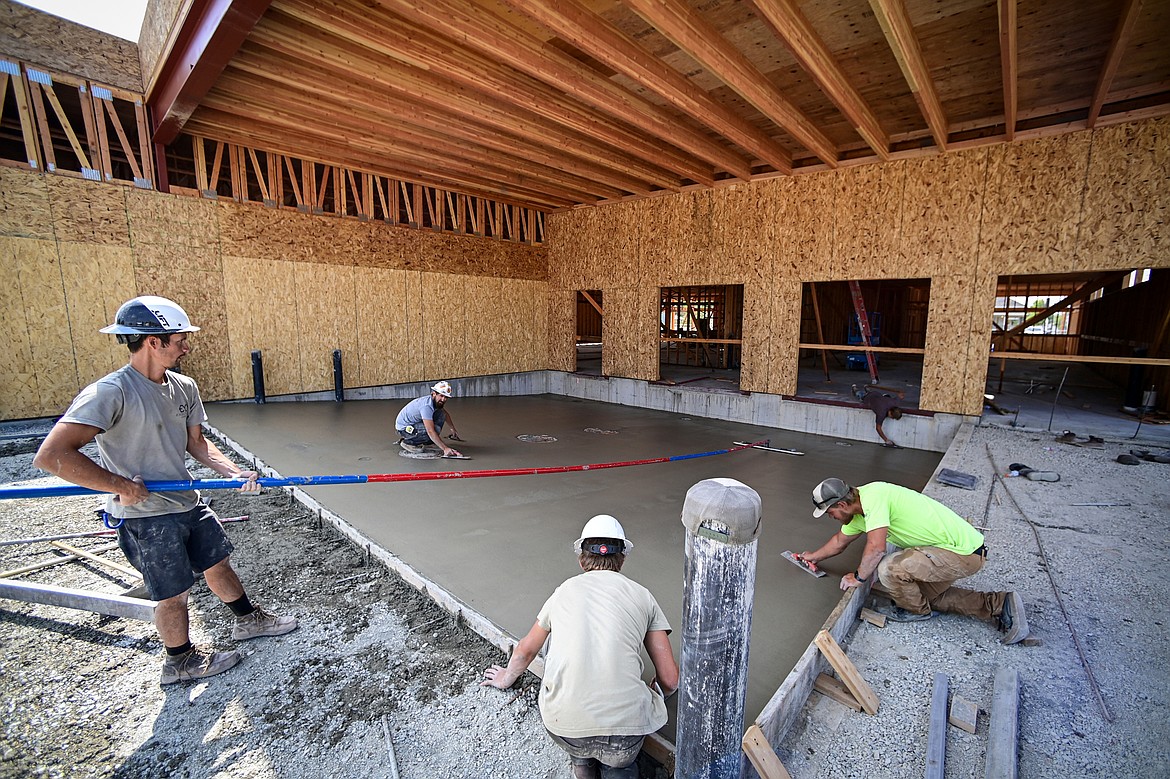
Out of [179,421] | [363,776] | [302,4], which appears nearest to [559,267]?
[302,4]

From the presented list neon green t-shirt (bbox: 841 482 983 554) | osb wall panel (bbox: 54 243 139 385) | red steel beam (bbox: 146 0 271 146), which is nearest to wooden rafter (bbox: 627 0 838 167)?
red steel beam (bbox: 146 0 271 146)

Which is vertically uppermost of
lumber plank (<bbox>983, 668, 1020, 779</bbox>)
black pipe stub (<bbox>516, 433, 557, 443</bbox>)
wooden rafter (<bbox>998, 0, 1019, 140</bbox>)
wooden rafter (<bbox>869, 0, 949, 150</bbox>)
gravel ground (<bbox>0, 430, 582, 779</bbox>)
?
wooden rafter (<bbox>869, 0, 949, 150</bbox>)

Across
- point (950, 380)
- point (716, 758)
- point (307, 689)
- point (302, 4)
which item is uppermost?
point (302, 4)

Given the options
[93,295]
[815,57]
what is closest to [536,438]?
[815,57]

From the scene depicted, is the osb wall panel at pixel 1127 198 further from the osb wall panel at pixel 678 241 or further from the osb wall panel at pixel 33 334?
the osb wall panel at pixel 33 334

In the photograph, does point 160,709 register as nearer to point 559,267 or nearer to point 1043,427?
point 1043,427

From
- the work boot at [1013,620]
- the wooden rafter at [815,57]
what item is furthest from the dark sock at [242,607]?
the wooden rafter at [815,57]

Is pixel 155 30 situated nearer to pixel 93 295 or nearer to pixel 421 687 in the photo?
pixel 93 295

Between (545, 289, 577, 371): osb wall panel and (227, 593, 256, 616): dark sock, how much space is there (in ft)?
36.8

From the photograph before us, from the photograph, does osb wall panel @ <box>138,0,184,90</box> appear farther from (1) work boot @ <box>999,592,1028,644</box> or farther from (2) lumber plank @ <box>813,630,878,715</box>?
(1) work boot @ <box>999,592,1028,644</box>

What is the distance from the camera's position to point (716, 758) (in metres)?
1.87

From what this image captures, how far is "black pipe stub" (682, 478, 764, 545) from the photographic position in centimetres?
166

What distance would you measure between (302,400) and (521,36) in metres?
8.53

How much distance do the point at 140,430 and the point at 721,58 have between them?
6263mm
